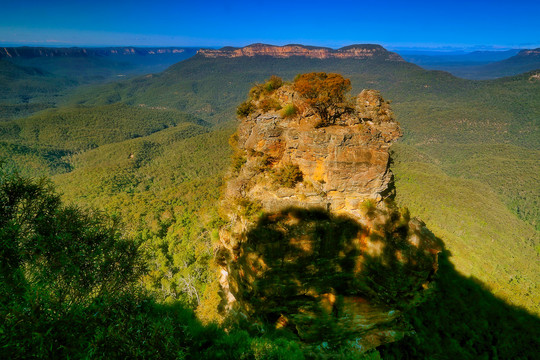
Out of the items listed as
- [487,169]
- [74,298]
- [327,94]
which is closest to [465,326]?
[327,94]

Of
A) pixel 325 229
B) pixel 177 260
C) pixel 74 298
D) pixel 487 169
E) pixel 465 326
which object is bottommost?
pixel 487 169

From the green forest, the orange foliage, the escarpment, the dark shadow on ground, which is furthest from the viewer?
the dark shadow on ground

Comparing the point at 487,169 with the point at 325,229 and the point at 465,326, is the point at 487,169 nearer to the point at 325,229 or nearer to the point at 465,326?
the point at 465,326

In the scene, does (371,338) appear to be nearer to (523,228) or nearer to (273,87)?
(273,87)

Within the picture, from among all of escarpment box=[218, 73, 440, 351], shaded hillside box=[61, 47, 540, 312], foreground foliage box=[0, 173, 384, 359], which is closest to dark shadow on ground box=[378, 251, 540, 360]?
shaded hillside box=[61, 47, 540, 312]

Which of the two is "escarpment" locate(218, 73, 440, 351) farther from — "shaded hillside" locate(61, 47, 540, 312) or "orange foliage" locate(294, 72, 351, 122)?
"shaded hillside" locate(61, 47, 540, 312)

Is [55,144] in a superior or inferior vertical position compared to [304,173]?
inferior

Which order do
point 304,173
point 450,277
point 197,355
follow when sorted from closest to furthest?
point 197,355 → point 304,173 → point 450,277

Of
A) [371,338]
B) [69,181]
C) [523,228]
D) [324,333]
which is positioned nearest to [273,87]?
[324,333]
